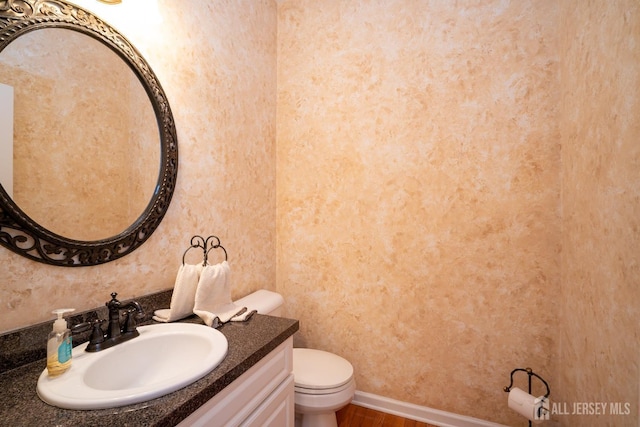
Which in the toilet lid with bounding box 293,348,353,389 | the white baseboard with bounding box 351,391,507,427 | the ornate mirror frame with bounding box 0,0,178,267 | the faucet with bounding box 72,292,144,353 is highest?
the ornate mirror frame with bounding box 0,0,178,267

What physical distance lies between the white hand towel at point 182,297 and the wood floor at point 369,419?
123 centimetres

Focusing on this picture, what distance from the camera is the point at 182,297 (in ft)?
3.89

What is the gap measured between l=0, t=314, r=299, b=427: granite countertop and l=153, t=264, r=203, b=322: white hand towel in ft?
1.17

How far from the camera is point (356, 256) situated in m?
1.89

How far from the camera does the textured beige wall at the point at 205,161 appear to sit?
37.6 inches

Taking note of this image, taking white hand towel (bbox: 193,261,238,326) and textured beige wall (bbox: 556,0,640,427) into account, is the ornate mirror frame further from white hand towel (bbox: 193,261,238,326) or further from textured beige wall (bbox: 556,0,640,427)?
textured beige wall (bbox: 556,0,640,427)

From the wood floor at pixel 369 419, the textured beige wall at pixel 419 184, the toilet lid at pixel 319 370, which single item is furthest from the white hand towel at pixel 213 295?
the wood floor at pixel 369 419

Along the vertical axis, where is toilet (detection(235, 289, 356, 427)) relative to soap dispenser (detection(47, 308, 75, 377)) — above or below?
below

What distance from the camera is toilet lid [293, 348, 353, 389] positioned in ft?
4.70

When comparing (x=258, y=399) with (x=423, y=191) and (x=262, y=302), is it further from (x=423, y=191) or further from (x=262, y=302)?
(x=423, y=191)

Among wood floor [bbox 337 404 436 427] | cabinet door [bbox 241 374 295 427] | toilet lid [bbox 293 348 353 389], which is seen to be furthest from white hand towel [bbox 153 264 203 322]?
wood floor [bbox 337 404 436 427]

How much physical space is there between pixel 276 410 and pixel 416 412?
1.10 m

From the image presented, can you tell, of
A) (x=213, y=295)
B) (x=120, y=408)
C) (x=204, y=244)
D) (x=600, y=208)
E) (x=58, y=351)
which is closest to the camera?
(x=120, y=408)

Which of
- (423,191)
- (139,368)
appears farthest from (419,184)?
(139,368)
